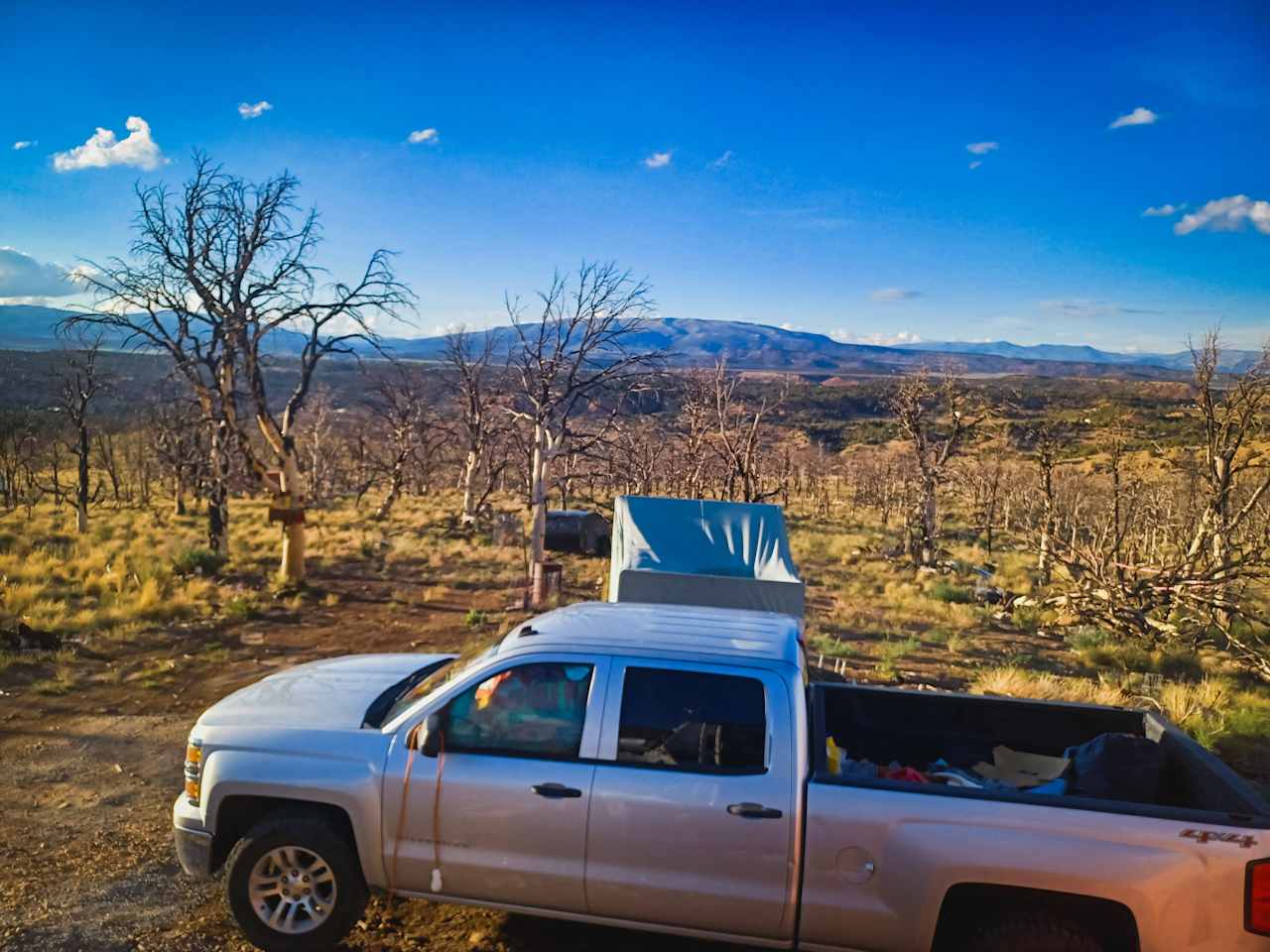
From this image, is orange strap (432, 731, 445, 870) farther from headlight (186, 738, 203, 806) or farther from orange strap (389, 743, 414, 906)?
headlight (186, 738, 203, 806)

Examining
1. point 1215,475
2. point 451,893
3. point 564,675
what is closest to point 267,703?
point 451,893

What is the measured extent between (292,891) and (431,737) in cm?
110

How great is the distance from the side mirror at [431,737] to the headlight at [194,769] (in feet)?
4.01

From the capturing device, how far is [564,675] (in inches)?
167

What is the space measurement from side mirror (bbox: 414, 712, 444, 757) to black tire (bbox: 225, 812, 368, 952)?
63 centimetres

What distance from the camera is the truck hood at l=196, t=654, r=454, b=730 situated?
450 centimetres

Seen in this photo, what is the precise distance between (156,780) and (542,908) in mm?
4786

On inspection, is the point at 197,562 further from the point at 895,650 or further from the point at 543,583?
the point at 895,650

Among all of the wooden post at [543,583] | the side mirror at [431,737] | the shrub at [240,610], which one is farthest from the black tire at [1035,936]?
the shrub at [240,610]

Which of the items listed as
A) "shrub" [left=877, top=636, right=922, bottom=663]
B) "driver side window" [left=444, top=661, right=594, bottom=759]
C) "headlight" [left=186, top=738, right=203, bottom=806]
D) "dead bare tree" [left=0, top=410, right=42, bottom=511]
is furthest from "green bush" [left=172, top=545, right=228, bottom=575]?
"driver side window" [left=444, top=661, right=594, bottom=759]

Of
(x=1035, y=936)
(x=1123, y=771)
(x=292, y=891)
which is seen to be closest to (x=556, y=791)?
(x=292, y=891)

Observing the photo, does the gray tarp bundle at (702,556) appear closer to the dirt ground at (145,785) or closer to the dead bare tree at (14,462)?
the dirt ground at (145,785)

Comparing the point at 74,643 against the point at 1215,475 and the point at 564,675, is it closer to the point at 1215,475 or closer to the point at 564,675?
the point at 564,675

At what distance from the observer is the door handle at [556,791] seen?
398 centimetres
